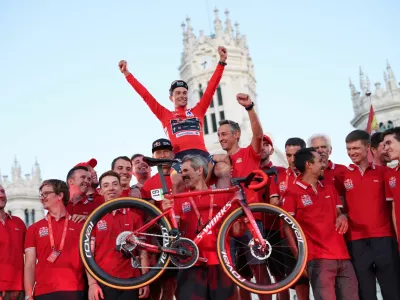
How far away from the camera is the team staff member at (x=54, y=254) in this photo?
299 inches

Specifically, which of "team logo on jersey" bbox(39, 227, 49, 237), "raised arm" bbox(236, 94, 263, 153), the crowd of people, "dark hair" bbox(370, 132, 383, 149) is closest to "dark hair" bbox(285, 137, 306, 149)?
the crowd of people

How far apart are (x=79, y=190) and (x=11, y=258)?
1.43 metres

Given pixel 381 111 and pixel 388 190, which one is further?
pixel 381 111

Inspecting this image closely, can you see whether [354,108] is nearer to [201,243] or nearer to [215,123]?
[215,123]

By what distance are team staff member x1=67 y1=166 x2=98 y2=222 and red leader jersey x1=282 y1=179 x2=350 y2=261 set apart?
123 inches

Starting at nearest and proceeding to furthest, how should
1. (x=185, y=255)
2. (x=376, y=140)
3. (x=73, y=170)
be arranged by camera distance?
(x=185, y=255) → (x=73, y=170) → (x=376, y=140)

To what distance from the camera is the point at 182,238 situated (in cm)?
714

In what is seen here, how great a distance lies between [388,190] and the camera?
809cm

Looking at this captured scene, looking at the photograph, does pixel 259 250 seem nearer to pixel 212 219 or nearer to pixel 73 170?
pixel 212 219

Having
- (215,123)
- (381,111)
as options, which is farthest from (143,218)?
(215,123)

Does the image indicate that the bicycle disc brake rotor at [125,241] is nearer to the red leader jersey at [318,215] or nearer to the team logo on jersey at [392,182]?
the red leader jersey at [318,215]

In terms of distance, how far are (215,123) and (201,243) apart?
2678 inches

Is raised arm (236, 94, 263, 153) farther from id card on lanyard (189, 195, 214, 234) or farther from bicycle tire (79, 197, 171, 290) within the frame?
bicycle tire (79, 197, 171, 290)

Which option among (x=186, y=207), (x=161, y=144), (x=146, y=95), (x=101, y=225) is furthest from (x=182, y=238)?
(x=146, y=95)
